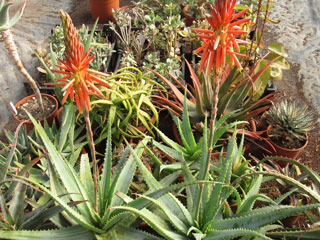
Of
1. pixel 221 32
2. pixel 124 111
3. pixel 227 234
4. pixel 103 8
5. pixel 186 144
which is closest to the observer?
pixel 221 32

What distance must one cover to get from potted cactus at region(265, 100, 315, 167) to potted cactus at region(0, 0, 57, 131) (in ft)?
5.26

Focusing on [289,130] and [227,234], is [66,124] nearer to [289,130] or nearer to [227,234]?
[227,234]

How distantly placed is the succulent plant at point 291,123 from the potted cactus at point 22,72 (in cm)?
161

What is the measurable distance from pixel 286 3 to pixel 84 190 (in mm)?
Result: 3868

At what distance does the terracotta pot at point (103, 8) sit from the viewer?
147 inches

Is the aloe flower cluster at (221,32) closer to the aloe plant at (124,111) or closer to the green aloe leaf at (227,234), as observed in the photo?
the green aloe leaf at (227,234)

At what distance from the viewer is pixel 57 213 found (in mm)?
1294

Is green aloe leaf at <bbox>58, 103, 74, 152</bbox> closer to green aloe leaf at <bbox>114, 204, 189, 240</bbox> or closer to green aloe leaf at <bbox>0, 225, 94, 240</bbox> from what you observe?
green aloe leaf at <bbox>0, 225, 94, 240</bbox>

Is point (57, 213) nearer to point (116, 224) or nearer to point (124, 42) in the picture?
point (116, 224)

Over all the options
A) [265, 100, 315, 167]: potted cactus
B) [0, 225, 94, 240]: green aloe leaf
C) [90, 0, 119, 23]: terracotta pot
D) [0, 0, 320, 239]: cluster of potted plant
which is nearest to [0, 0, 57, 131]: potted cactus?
[0, 0, 320, 239]: cluster of potted plant

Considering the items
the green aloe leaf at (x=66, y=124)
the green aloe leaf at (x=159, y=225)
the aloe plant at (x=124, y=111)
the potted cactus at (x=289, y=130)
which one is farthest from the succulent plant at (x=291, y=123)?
the green aloe leaf at (x=66, y=124)

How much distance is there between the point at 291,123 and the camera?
2.08 meters

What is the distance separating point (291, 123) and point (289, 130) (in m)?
0.05

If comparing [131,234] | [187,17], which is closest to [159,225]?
[131,234]
